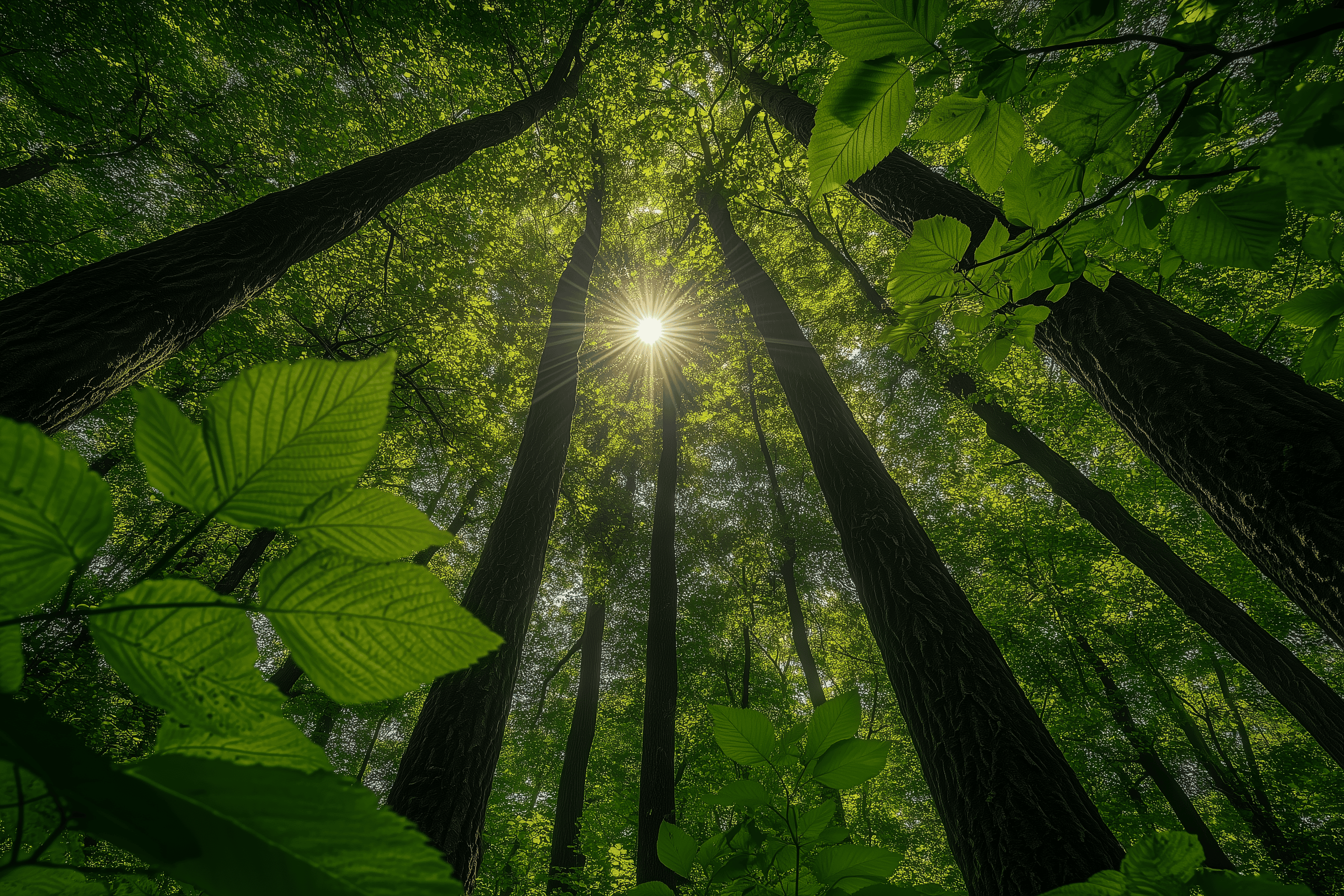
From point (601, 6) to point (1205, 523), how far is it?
13234 mm

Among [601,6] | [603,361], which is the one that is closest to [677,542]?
[603,361]

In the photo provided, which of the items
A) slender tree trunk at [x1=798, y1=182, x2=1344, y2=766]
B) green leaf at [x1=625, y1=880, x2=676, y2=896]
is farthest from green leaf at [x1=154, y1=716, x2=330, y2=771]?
slender tree trunk at [x1=798, y1=182, x2=1344, y2=766]

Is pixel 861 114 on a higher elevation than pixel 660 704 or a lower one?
lower

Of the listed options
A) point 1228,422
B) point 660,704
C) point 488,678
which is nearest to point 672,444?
point 660,704

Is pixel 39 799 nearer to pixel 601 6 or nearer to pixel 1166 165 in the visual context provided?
pixel 1166 165

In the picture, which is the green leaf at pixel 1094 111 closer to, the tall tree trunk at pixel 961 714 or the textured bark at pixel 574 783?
the tall tree trunk at pixel 961 714

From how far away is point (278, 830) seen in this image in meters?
0.27

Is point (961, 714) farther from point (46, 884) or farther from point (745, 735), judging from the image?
point (46, 884)

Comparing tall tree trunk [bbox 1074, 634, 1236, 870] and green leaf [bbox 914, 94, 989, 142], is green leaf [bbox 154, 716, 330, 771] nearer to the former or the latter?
green leaf [bbox 914, 94, 989, 142]

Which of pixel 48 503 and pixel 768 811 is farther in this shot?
pixel 768 811

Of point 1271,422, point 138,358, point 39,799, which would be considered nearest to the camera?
point 39,799

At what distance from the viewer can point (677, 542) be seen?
12211mm

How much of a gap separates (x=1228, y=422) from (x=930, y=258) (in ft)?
3.56

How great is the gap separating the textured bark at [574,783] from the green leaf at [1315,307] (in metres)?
6.99
